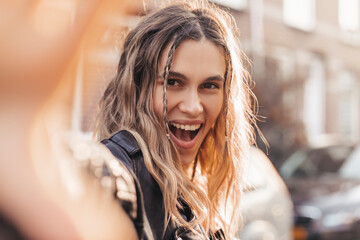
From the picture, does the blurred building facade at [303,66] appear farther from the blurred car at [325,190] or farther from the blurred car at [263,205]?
the blurred car at [263,205]

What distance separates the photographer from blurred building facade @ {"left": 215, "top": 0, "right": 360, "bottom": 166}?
377 inches

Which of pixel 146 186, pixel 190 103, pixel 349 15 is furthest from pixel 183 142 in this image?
pixel 349 15

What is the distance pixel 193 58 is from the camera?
1.57 metres

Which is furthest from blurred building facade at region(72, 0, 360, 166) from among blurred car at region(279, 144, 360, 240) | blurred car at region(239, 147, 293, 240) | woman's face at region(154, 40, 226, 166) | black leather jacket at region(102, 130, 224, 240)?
black leather jacket at region(102, 130, 224, 240)

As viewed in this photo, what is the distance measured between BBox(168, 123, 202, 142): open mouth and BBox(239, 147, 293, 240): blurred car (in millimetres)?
1813

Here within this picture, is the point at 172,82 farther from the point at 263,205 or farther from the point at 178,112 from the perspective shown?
the point at 263,205

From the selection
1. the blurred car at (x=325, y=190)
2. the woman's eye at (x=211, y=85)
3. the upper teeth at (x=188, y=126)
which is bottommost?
the blurred car at (x=325, y=190)

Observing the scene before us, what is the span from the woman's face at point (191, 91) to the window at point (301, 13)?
37.4 ft

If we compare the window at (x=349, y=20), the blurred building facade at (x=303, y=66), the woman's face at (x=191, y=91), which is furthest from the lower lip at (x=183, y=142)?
the window at (x=349, y=20)

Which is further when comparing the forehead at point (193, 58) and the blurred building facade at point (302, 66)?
the blurred building facade at point (302, 66)

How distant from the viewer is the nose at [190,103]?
1589 mm

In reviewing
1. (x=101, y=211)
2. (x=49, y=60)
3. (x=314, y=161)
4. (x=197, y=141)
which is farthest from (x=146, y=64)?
(x=314, y=161)

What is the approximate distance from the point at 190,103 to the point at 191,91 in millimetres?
41

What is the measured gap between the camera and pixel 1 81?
1.39ft
